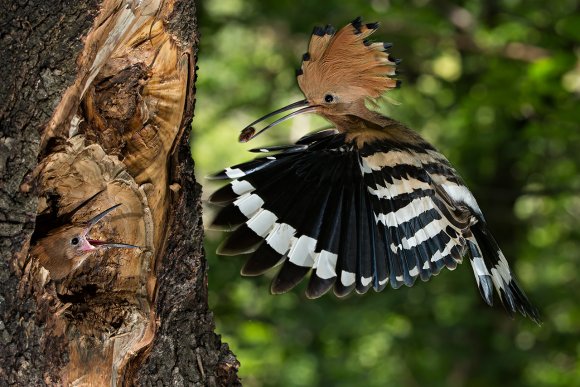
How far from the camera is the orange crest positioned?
235 centimetres

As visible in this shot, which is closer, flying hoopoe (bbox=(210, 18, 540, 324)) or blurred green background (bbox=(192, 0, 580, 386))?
flying hoopoe (bbox=(210, 18, 540, 324))

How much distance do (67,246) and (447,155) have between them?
3.30m

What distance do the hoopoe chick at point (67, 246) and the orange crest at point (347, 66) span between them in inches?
37.1

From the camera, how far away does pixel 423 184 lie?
242 cm

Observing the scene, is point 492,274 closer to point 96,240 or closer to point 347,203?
point 347,203

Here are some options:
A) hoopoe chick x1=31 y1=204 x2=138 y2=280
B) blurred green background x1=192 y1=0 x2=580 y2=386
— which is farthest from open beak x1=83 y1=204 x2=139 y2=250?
blurred green background x1=192 y1=0 x2=580 y2=386

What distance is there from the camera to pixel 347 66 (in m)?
2.44

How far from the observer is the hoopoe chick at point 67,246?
63.4 inches

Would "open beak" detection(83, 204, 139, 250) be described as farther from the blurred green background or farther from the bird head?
the blurred green background

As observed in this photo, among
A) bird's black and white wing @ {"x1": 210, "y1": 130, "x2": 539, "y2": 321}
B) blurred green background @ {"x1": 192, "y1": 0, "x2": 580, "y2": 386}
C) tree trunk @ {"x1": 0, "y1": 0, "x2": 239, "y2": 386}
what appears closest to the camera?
tree trunk @ {"x1": 0, "y1": 0, "x2": 239, "y2": 386}

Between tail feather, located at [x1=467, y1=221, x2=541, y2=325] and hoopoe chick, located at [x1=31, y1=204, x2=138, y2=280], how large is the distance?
124cm

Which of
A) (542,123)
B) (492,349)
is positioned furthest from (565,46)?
(492,349)

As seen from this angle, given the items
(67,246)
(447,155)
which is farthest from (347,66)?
(447,155)

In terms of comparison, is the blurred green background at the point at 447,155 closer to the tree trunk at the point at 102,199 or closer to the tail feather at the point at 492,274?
the tail feather at the point at 492,274
